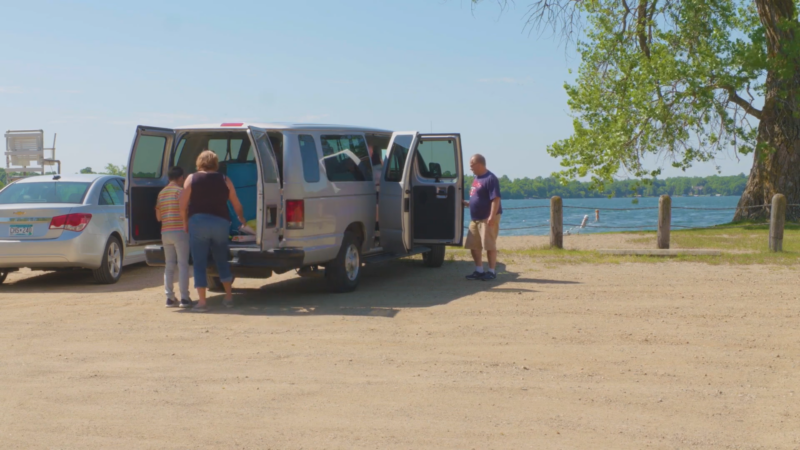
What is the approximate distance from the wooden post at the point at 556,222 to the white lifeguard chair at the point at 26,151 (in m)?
12.0

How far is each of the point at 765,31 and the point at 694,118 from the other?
386 centimetres

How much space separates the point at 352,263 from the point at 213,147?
235 centimetres

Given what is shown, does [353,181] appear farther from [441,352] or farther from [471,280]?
[441,352]

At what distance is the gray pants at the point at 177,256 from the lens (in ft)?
32.8

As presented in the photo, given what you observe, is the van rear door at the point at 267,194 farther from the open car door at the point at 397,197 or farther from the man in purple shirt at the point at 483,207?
the man in purple shirt at the point at 483,207

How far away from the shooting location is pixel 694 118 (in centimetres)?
2747

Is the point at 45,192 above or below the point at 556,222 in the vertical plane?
above

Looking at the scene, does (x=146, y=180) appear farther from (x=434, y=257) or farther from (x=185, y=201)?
(x=434, y=257)

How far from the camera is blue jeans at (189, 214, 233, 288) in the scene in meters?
9.71

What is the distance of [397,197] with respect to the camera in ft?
39.2

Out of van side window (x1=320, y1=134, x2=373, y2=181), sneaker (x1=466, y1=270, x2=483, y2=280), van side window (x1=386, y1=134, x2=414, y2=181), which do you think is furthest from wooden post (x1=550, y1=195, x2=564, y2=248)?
van side window (x1=320, y1=134, x2=373, y2=181)

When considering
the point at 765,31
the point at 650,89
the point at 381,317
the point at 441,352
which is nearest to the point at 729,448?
the point at 441,352

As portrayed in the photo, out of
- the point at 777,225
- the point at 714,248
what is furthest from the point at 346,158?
the point at 714,248

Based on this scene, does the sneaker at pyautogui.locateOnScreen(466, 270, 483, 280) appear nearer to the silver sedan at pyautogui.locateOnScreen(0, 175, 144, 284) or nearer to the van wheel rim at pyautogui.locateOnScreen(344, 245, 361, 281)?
the van wheel rim at pyautogui.locateOnScreen(344, 245, 361, 281)
